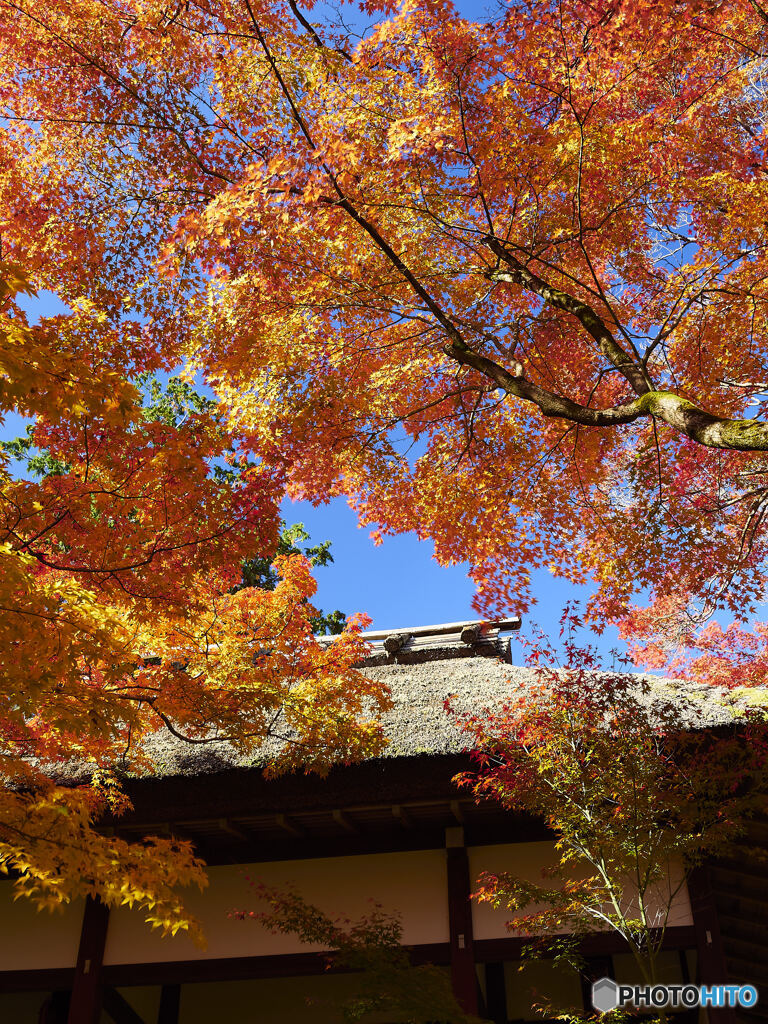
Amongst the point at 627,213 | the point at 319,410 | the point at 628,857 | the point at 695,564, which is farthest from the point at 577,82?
the point at 628,857

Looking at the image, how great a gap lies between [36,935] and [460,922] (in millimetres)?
4055

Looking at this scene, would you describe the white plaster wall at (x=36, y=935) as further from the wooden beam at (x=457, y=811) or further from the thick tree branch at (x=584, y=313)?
the thick tree branch at (x=584, y=313)

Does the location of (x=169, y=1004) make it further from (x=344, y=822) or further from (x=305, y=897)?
(x=344, y=822)

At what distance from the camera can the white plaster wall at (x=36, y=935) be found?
6953 millimetres

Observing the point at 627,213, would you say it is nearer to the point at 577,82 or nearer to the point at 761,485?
the point at 577,82

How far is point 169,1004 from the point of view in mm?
8328

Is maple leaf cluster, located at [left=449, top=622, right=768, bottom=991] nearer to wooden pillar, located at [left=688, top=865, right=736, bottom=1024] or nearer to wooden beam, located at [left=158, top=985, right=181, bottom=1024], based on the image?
wooden pillar, located at [left=688, top=865, right=736, bottom=1024]

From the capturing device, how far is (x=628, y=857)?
18.1 ft

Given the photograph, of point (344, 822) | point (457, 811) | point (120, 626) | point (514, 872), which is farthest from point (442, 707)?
point (120, 626)

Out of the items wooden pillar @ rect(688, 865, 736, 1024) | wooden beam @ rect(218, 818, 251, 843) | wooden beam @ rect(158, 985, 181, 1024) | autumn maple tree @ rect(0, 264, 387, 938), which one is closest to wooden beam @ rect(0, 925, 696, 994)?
wooden pillar @ rect(688, 865, 736, 1024)

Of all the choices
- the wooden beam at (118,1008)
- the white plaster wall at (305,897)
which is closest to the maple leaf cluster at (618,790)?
the white plaster wall at (305,897)

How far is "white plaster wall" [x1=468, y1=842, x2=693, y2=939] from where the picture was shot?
6434 millimetres

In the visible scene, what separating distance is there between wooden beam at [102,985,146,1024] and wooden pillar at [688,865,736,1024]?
534 centimetres

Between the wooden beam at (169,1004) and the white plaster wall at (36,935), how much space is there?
1.94m
